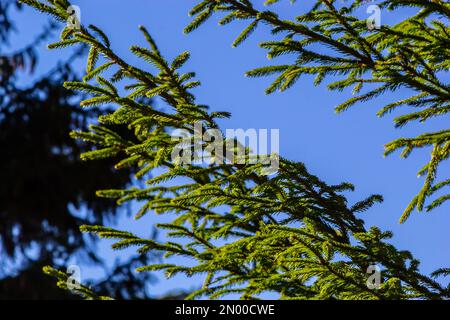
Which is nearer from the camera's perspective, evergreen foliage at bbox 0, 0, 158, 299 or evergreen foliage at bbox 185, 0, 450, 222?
evergreen foliage at bbox 185, 0, 450, 222

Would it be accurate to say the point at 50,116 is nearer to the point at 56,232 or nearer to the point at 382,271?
the point at 56,232

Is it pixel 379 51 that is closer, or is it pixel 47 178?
pixel 379 51

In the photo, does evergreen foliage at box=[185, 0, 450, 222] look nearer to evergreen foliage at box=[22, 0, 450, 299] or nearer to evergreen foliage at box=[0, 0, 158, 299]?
evergreen foliage at box=[22, 0, 450, 299]

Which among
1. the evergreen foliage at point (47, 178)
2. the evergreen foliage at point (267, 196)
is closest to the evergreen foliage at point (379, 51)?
the evergreen foliage at point (267, 196)

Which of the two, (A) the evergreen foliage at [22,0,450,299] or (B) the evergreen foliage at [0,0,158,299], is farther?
(B) the evergreen foliage at [0,0,158,299]

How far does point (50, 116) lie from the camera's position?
42.7 feet

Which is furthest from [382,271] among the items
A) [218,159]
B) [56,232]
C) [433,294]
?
[56,232]

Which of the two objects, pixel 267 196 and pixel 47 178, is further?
pixel 47 178

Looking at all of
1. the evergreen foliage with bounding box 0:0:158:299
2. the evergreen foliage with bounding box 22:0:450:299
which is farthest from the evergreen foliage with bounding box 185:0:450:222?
the evergreen foliage with bounding box 0:0:158:299

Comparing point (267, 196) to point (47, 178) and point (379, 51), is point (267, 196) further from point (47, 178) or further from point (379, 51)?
point (47, 178)

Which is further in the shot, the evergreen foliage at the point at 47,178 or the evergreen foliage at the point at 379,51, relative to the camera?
the evergreen foliage at the point at 47,178

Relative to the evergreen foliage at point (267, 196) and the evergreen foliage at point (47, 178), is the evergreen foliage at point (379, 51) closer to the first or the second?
the evergreen foliage at point (267, 196)

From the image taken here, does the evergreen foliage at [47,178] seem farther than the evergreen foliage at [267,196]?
Yes

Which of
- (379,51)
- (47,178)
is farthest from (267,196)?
(47,178)
